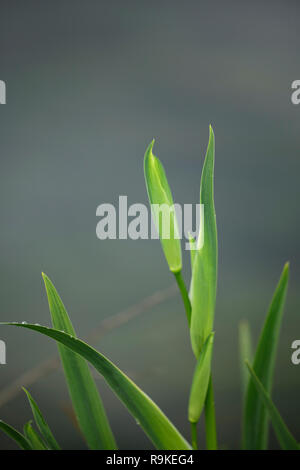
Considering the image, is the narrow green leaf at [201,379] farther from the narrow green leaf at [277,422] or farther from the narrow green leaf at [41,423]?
the narrow green leaf at [41,423]

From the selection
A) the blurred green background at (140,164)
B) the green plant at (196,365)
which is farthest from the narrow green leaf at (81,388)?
the blurred green background at (140,164)

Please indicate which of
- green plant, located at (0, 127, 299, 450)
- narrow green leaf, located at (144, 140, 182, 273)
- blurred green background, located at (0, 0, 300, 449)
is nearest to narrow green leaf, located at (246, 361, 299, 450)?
green plant, located at (0, 127, 299, 450)

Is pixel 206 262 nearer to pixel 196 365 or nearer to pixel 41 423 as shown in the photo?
pixel 196 365

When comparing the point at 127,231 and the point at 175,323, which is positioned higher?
the point at 127,231

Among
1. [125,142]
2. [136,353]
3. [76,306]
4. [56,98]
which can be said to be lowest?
[136,353]

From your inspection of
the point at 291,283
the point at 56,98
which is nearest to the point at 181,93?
the point at 56,98

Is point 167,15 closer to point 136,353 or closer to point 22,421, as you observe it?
point 136,353

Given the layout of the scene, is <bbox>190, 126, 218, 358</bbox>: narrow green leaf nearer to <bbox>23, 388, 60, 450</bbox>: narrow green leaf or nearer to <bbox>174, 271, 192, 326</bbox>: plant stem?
<bbox>174, 271, 192, 326</bbox>: plant stem
